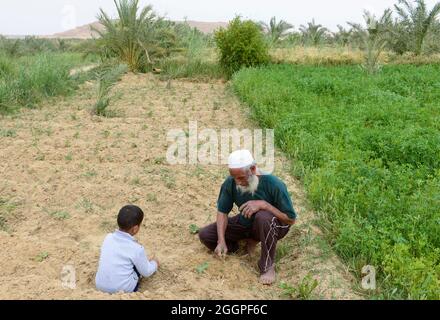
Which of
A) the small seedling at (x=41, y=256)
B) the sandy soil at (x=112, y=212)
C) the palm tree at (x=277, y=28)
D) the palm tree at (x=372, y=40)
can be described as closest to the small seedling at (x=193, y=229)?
the sandy soil at (x=112, y=212)

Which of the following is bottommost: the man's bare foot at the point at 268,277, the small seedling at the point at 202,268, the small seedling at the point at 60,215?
the man's bare foot at the point at 268,277

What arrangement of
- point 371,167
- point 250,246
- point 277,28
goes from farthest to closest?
point 277,28 → point 371,167 → point 250,246

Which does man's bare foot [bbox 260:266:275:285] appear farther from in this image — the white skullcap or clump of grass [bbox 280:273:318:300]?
the white skullcap

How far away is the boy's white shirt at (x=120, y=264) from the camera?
3305 mm

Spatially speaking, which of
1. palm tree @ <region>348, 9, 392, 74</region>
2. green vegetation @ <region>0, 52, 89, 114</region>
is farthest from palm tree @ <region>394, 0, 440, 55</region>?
green vegetation @ <region>0, 52, 89, 114</region>

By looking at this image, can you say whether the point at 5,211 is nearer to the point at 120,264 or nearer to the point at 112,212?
the point at 112,212

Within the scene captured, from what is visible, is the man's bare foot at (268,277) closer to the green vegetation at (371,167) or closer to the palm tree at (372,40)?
the green vegetation at (371,167)

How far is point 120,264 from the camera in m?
3.31

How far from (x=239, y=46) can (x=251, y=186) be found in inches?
501

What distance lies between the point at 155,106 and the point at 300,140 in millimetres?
4481

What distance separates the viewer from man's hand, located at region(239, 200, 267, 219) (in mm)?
3553

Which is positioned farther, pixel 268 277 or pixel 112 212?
pixel 112 212

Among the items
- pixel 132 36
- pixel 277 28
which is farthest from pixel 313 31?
Answer: pixel 132 36

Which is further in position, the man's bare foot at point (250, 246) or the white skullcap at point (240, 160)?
the man's bare foot at point (250, 246)
